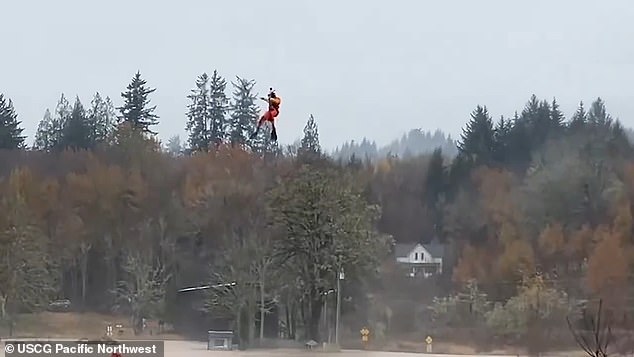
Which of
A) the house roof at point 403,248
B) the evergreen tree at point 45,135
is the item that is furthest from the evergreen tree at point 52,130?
the house roof at point 403,248

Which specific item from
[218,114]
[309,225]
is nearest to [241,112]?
[218,114]

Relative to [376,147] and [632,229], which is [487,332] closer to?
[632,229]

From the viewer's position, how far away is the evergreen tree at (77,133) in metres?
49.8

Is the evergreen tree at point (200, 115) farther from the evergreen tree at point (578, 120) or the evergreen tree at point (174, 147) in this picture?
the evergreen tree at point (578, 120)

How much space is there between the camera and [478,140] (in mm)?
48500

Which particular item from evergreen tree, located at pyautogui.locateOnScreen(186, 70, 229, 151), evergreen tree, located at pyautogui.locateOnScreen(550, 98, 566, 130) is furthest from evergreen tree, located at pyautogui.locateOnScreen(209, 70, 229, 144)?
evergreen tree, located at pyautogui.locateOnScreen(550, 98, 566, 130)

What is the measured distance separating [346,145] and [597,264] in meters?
20.6

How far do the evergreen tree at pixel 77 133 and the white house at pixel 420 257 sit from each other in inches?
630

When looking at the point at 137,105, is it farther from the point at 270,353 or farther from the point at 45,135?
the point at 270,353

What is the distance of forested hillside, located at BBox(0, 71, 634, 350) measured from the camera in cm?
3056

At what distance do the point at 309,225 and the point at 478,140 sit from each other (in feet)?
68.1

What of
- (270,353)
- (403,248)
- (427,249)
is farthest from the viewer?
(427,249)

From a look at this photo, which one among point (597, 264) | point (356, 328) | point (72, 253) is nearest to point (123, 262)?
point (72, 253)

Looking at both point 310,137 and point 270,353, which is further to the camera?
point 310,137
